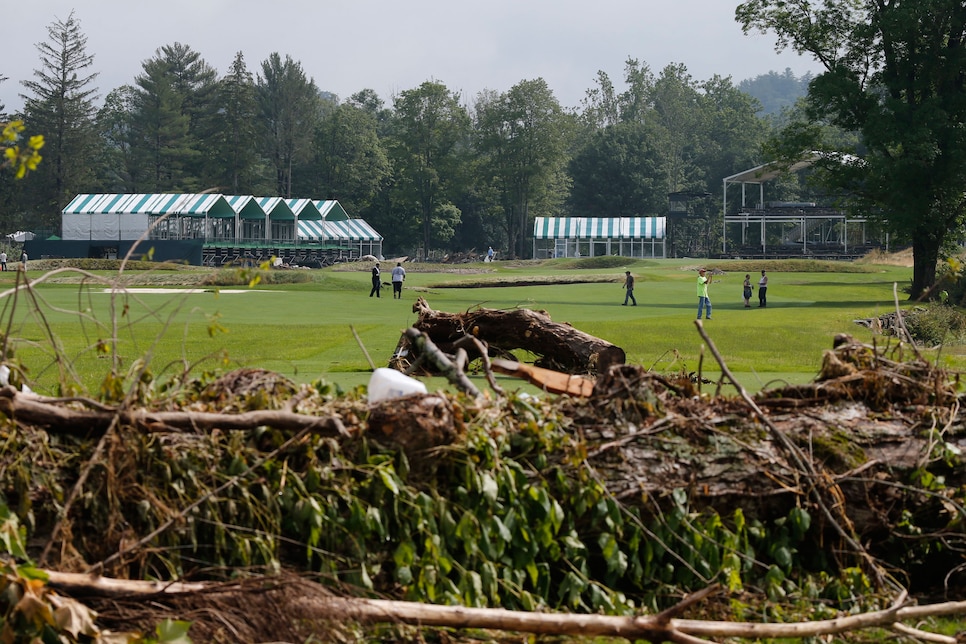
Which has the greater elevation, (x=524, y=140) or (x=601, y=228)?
(x=524, y=140)

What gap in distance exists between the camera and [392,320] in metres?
31.0

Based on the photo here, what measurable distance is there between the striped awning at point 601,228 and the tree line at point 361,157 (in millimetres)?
9702

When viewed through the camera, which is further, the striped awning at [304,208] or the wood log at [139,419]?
the striped awning at [304,208]

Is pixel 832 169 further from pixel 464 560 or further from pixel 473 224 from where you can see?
pixel 473 224

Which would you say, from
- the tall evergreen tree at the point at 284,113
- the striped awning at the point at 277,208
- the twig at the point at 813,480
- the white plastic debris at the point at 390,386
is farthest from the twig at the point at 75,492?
the tall evergreen tree at the point at 284,113

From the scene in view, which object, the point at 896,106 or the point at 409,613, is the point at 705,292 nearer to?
the point at 896,106

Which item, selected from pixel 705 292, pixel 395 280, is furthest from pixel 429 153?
pixel 705 292

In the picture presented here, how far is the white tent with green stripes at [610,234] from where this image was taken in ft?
310

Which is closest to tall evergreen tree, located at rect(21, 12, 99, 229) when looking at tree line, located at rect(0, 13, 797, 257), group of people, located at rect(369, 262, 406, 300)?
tree line, located at rect(0, 13, 797, 257)

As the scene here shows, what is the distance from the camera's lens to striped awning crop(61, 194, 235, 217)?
79.1 metres

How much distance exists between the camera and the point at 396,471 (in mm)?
6004

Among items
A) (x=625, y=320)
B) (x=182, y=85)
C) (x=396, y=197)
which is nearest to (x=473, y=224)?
(x=396, y=197)

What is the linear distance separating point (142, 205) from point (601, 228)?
38.4m

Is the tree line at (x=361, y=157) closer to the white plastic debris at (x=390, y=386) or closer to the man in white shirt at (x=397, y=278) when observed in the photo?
the man in white shirt at (x=397, y=278)
